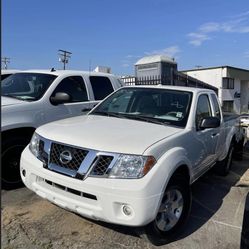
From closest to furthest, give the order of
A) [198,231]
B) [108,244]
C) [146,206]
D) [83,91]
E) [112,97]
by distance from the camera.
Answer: [146,206] → [108,244] → [198,231] → [112,97] → [83,91]

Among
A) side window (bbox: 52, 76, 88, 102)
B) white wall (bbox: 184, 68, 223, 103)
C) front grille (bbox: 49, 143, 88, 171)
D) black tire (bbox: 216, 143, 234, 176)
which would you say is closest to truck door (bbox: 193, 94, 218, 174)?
black tire (bbox: 216, 143, 234, 176)

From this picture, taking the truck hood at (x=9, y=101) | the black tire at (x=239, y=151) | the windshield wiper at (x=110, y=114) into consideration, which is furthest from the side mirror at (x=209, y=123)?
the black tire at (x=239, y=151)

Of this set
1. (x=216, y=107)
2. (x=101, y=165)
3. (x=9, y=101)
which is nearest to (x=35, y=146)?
(x=101, y=165)

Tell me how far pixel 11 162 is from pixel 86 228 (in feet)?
6.01

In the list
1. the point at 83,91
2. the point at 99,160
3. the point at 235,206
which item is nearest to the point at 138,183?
the point at 99,160

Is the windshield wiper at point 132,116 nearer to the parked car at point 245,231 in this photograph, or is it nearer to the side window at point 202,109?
the side window at point 202,109

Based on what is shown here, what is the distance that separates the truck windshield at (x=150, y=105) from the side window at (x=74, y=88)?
1.12 m

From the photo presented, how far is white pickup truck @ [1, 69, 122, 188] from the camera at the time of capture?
4.91 metres

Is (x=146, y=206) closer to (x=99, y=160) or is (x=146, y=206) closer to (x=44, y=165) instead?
(x=99, y=160)

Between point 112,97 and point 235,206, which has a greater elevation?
point 112,97

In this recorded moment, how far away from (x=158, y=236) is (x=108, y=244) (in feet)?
1.78

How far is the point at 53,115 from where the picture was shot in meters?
5.66

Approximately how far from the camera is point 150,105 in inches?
189

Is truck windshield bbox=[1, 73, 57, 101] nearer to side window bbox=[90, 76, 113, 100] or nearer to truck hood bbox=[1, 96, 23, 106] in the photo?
truck hood bbox=[1, 96, 23, 106]
